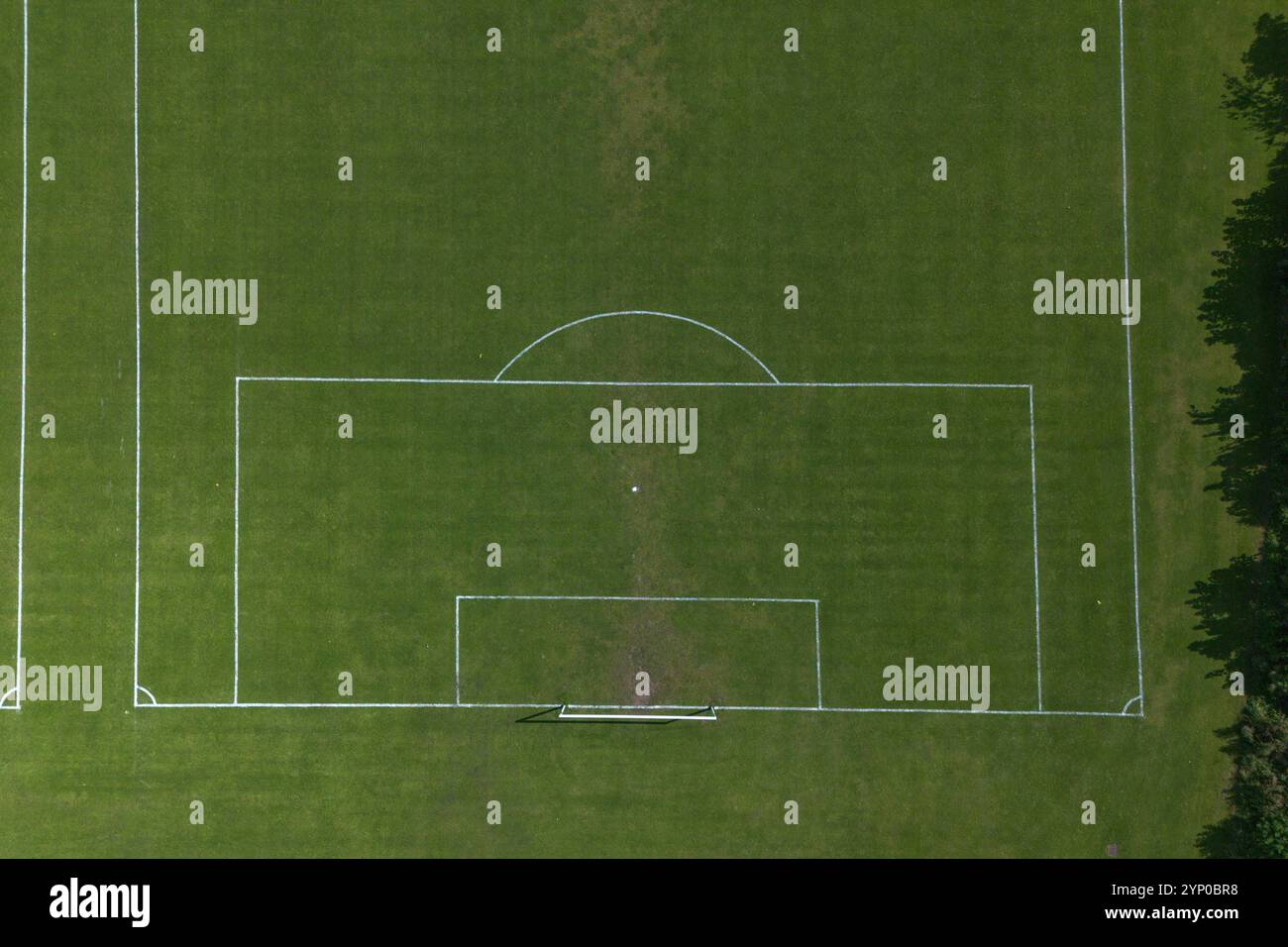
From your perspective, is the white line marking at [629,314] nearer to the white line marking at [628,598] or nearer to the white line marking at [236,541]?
the white line marking at [628,598]

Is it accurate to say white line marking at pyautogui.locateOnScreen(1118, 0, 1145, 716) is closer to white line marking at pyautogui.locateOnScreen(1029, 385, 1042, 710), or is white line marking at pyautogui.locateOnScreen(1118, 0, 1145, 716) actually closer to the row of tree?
the row of tree

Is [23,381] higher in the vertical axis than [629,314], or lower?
lower

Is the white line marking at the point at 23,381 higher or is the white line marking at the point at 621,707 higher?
the white line marking at the point at 23,381

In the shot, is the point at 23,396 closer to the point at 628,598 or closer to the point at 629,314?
the point at 629,314

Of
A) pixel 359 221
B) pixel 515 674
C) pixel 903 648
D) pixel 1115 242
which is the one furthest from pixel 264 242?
pixel 1115 242

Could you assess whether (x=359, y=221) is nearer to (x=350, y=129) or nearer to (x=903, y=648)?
(x=350, y=129)

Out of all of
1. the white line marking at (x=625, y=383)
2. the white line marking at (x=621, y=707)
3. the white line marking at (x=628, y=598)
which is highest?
the white line marking at (x=625, y=383)

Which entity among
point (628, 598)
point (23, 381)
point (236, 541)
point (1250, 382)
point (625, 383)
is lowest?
point (628, 598)

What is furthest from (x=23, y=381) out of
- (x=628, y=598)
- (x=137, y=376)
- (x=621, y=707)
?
(x=621, y=707)

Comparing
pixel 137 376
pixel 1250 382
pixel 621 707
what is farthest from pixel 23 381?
pixel 1250 382

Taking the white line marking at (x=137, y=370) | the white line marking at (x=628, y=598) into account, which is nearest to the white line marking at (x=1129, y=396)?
the white line marking at (x=628, y=598)
